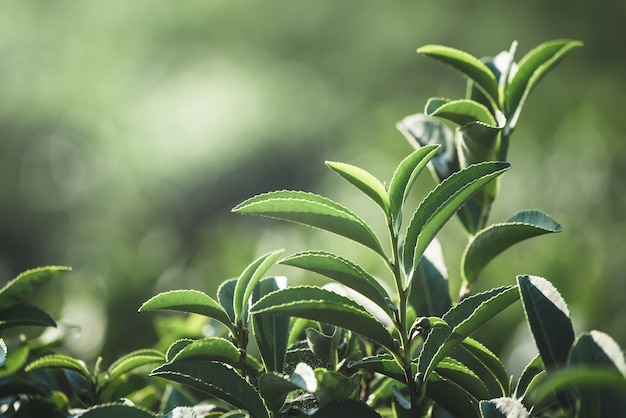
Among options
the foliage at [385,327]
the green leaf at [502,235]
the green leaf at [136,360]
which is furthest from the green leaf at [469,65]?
the green leaf at [136,360]

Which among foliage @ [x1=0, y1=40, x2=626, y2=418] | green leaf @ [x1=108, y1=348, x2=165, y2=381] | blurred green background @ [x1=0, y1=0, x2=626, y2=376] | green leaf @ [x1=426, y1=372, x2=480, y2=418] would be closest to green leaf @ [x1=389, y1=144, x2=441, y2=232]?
foliage @ [x1=0, y1=40, x2=626, y2=418]

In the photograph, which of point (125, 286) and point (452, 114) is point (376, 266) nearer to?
point (125, 286)

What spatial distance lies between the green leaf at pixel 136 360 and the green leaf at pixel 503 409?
10.8 inches

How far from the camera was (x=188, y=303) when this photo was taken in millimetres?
549

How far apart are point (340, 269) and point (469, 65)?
0.85 ft

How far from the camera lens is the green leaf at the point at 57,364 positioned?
619 mm

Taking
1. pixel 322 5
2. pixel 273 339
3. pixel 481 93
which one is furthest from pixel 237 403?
pixel 322 5

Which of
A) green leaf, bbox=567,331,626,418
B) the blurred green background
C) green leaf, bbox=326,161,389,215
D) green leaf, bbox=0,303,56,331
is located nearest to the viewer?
green leaf, bbox=567,331,626,418

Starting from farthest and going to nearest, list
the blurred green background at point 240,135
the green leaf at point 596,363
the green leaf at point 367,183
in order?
1. the blurred green background at point 240,135
2. the green leaf at point 367,183
3. the green leaf at point 596,363

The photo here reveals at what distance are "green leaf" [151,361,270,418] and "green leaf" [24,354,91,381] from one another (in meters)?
0.15

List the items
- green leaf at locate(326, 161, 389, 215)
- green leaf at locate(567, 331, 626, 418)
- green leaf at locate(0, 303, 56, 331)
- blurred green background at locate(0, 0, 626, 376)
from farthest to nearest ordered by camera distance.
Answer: blurred green background at locate(0, 0, 626, 376)
green leaf at locate(0, 303, 56, 331)
green leaf at locate(326, 161, 389, 215)
green leaf at locate(567, 331, 626, 418)

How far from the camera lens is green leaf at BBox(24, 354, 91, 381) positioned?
0.62m

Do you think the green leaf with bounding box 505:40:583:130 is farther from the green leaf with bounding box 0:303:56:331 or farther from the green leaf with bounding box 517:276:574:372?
the green leaf with bounding box 0:303:56:331

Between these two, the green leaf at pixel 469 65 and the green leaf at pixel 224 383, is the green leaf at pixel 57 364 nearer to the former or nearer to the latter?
the green leaf at pixel 224 383
